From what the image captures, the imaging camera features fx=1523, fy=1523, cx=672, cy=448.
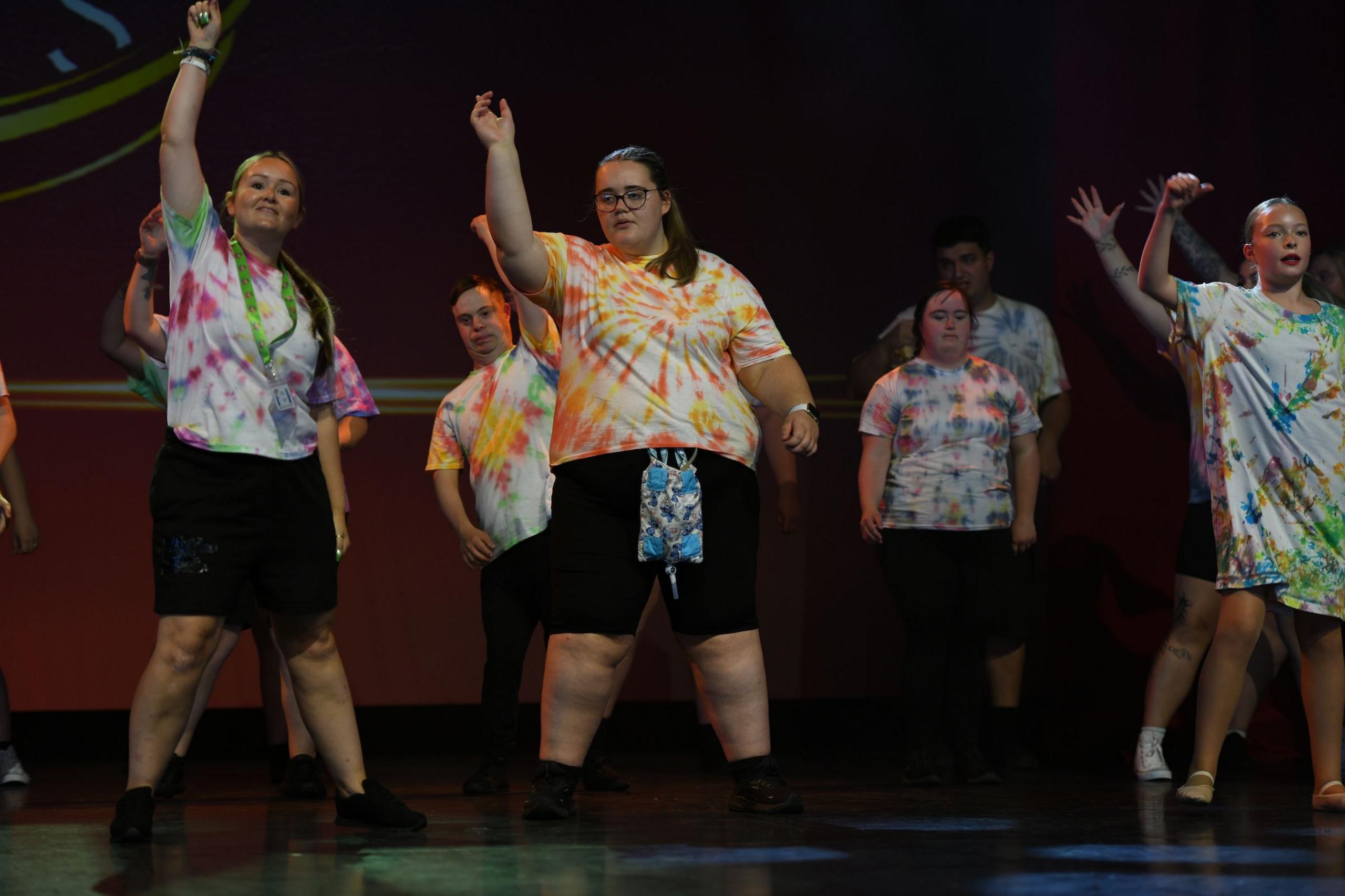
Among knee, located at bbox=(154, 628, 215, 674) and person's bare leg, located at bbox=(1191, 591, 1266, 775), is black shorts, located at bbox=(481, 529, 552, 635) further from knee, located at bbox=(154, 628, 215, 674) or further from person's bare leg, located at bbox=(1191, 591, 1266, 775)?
person's bare leg, located at bbox=(1191, 591, 1266, 775)

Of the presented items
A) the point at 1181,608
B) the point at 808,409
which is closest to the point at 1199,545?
the point at 1181,608

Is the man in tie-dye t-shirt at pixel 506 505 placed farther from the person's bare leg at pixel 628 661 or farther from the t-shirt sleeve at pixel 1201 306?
the t-shirt sleeve at pixel 1201 306

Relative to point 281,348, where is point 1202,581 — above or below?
below

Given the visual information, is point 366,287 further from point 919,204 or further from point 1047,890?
point 1047,890

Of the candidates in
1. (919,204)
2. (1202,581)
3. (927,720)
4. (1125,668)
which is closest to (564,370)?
(927,720)

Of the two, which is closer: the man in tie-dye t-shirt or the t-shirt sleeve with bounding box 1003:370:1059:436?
the man in tie-dye t-shirt

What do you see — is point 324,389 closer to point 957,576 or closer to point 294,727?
point 294,727

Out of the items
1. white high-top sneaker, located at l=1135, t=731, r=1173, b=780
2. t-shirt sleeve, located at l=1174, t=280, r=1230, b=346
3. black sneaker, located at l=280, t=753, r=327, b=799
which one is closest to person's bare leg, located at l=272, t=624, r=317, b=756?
black sneaker, located at l=280, t=753, r=327, b=799

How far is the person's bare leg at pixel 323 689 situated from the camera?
11.1 feet

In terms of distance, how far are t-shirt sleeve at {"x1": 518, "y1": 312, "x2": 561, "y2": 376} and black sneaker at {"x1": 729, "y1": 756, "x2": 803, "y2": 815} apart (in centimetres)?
132

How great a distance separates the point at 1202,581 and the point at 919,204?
2.32m

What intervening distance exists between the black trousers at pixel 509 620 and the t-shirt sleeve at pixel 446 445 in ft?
1.23

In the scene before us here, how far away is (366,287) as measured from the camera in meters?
6.01

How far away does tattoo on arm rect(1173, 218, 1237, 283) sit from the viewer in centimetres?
537
